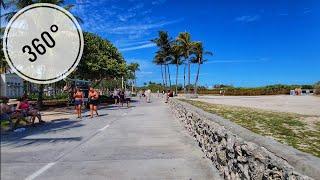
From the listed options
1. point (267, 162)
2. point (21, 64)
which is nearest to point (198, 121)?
point (267, 162)

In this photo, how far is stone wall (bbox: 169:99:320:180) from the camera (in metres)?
3.93

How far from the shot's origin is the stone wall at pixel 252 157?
3934 millimetres

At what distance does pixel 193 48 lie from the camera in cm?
8019

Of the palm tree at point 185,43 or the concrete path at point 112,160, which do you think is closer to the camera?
the concrete path at point 112,160

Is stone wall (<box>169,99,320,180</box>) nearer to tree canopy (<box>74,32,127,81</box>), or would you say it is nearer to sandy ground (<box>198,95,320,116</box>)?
sandy ground (<box>198,95,320,116</box>)

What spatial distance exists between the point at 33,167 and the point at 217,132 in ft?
11.7

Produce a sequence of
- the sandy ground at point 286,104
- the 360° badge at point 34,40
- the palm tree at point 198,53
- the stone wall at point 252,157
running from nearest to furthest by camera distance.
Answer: the 360° badge at point 34,40, the stone wall at point 252,157, the sandy ground at point 286,104, the palm tree at point 198,53

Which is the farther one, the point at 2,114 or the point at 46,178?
the point at 46,178

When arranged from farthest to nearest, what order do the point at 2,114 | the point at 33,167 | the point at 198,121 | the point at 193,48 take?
1. the point at 193,48
2. the point at 198,121
3. the point at 33,167
4. the point at 2,114

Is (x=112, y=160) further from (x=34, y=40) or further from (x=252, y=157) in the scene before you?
(x=34, y=40)

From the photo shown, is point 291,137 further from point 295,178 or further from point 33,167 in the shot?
point 295,178

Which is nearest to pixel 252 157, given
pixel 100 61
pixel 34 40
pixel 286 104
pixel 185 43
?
pixel 34 40

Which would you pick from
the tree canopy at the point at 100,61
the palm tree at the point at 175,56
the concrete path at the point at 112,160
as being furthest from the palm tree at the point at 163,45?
the concrete path at the point at 112,160

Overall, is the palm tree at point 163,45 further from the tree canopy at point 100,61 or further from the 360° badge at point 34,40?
the 360° badge at point 34,40
